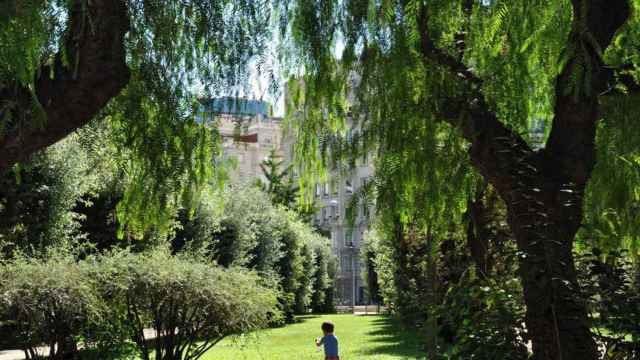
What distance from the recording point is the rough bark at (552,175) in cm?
564

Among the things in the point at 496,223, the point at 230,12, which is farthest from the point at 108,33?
the point at 496,223

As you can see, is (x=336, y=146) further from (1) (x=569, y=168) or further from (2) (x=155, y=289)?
(2) (x=155, y=289)

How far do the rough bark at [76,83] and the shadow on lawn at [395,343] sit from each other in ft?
38.5

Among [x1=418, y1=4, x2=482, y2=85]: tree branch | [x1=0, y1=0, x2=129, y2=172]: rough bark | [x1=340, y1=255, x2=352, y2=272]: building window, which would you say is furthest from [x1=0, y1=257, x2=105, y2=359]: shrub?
[x1=340, y1=255, x2=352, y2=272]: building window

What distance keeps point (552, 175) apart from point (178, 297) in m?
8.86

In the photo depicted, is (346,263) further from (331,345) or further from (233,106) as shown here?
(233,106)

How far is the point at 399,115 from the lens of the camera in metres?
6.57

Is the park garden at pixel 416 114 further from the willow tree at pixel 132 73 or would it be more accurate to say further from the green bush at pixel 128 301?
the green bush at pixel 128 301

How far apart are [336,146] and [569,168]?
2.05m

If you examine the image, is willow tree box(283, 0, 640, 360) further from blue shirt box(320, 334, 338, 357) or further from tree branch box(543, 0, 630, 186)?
blue shirt box(320, 334, 338, 357)

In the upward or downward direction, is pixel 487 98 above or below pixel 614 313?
above

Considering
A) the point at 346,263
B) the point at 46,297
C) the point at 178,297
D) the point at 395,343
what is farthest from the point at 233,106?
the point at 346,263

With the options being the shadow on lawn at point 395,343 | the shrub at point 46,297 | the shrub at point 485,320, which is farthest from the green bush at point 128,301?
the shrub at point 485,320

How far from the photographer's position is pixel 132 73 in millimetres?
6715
